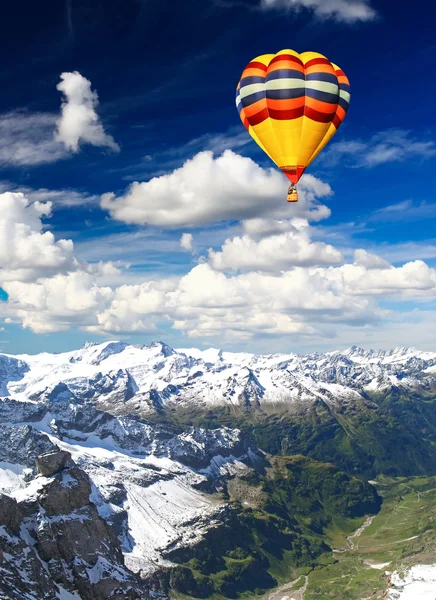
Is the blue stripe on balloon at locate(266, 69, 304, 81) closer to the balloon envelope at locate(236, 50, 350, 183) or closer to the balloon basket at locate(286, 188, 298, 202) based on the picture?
the balloon envelope at locate(236, 50, 350, 183)

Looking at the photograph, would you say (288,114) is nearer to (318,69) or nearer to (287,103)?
(287,103)

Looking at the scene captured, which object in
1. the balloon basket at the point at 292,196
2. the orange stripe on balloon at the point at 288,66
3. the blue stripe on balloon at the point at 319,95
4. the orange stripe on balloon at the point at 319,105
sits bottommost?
the balloon basket at the point at 292,196

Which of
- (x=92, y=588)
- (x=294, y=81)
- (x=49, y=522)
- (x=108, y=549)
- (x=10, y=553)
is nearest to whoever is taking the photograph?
(x=294, y=81)

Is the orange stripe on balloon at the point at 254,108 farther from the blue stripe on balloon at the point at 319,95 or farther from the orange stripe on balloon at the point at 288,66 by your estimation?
the blue stripe on balloon at the point at 319,95

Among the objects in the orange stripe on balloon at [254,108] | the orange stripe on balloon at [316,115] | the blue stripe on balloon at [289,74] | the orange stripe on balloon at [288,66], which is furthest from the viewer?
the orange stripe on balloon at [254,108]

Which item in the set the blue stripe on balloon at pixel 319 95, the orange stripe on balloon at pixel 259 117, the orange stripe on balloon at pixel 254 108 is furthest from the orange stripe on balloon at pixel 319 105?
the orange stripe on balloon at pixel 254 108

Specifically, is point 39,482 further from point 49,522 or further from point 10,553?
point 10,553

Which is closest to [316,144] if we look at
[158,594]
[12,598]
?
[12,598]
